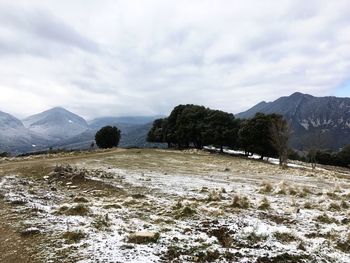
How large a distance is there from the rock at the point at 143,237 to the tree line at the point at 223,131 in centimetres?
4784

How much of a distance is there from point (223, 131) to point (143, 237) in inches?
2638

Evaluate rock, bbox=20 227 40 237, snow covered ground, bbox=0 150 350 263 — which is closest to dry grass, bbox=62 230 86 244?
snow covered ground, bbox=0 150 350 263

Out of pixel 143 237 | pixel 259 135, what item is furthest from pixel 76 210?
pixel 259 135

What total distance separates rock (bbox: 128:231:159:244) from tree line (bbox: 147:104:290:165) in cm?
4784

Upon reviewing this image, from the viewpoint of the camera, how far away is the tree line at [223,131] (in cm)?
6144

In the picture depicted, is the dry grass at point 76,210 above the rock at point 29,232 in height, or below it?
above

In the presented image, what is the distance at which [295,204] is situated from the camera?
1623 centimetres

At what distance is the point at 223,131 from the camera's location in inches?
3007

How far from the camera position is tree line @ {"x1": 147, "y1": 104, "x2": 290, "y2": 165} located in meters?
61.4

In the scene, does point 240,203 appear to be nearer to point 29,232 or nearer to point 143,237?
point 143,237

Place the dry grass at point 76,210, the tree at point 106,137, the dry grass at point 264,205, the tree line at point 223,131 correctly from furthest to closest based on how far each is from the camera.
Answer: the tree at point 106,137, the tree line at point 223,131, the dry grass at point 264,205, the dry grass at point 76,210

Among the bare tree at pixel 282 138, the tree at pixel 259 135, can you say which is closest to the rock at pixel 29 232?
the bare tree at pixel 282 138

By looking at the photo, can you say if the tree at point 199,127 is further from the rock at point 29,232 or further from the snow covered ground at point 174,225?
the rock at point 29,232

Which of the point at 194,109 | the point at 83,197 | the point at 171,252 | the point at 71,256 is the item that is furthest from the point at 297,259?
the point at 194,109
